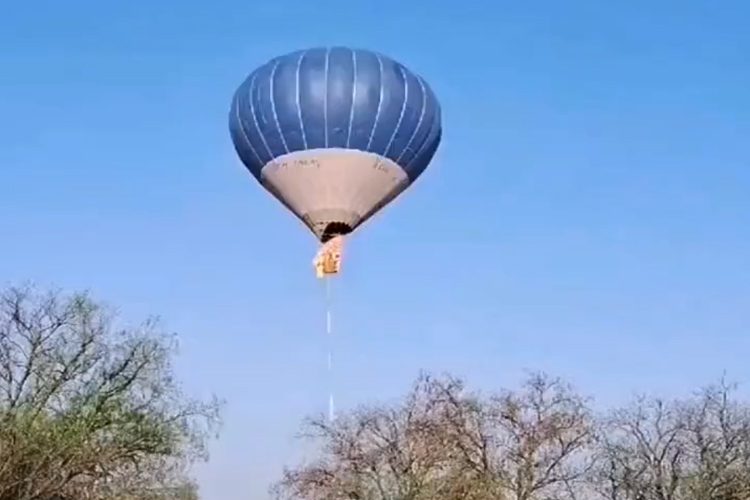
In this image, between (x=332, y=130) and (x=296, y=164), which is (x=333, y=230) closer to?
(x=296, y=164)

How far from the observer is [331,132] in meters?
18.0

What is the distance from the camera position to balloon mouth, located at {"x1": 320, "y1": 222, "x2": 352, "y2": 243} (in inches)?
720

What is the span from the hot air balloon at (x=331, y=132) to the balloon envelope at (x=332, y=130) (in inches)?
0.6

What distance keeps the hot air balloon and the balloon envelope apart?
0.05ft

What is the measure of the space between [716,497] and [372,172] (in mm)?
18264

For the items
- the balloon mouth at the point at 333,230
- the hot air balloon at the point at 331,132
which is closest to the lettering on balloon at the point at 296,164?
the hot air balloon at the point at 331,132

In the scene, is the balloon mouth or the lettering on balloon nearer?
the lettering on balloon

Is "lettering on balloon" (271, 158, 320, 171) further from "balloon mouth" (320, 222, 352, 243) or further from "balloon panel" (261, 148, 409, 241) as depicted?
"balloon mouth" (320, 222, 352, 243)

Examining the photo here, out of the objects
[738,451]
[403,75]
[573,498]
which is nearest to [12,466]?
[403,75]

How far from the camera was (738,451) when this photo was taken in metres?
32.8

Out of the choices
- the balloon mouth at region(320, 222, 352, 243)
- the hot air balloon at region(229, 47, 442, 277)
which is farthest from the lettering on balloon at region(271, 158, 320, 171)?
the balloon mouth at region(320, 222, 352, 243)

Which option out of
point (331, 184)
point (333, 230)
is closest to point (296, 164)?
point (331, 184)

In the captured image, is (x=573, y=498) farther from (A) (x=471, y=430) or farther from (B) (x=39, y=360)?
(B) (x=39, y=360)

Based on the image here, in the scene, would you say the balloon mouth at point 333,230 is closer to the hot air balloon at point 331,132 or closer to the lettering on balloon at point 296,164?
the hot air balloon at point 331,132
